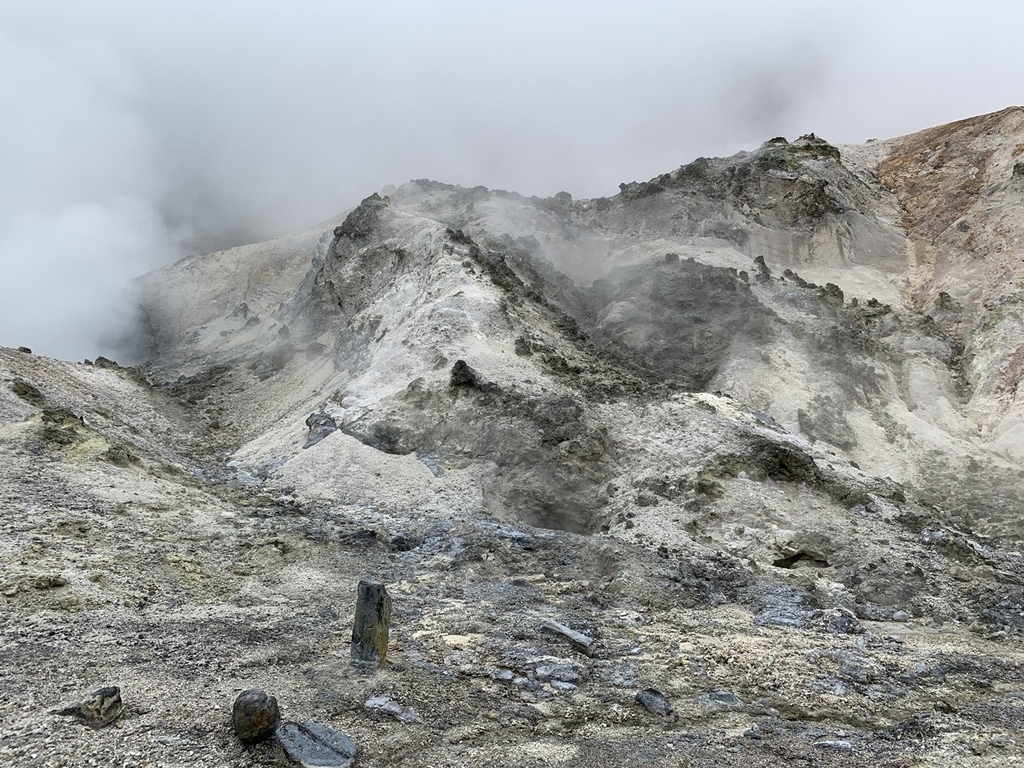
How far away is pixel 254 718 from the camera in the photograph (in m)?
5.68

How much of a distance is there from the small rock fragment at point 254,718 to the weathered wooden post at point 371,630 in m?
2.08

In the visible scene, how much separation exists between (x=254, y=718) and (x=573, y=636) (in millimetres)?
4634

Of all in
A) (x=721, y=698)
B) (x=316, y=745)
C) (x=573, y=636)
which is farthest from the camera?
(x=573, y=636)

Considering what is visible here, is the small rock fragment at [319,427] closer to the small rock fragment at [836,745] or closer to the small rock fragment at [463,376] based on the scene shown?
the small rock fragment at [463,376]

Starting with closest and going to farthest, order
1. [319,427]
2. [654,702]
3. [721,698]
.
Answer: [654,702] → [721,698] → [319,427]

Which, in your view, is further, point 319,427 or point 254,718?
point 319,427

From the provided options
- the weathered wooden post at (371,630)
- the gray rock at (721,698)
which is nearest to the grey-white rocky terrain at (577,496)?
the gray rock at (721,698)

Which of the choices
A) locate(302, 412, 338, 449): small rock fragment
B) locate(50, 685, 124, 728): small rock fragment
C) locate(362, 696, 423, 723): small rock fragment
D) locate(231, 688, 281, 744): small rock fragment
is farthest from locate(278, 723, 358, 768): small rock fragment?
locate(302, 412, 338, 449): small rock fragment

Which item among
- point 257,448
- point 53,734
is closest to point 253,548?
point 53,734

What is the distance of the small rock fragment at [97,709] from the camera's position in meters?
5.70

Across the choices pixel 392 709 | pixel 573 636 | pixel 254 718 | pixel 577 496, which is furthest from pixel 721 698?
pixel 577 496

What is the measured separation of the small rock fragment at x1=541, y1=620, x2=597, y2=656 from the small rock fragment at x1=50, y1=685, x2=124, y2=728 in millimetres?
5224

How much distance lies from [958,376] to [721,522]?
15.4m

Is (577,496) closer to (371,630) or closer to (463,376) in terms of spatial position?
(463,376)
